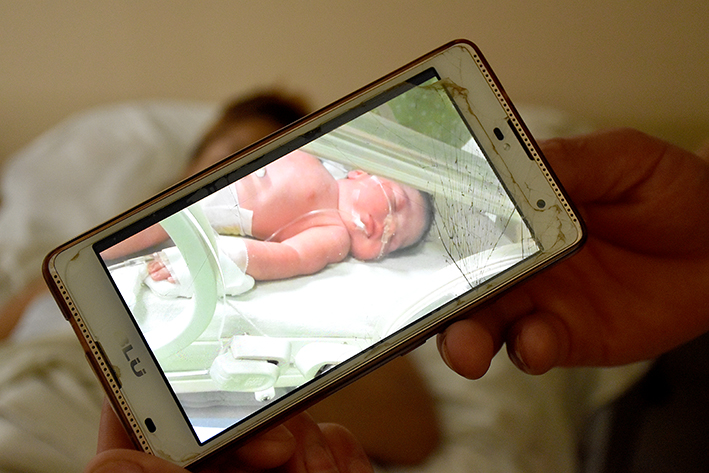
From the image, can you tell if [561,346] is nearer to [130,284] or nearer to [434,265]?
[434,265]

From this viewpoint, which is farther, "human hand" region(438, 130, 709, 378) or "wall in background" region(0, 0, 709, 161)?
"wall in background" region(0, 0, 709, 161)

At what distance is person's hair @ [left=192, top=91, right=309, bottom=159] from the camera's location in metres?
0.85

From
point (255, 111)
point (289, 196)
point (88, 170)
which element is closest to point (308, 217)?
point (289, 196)

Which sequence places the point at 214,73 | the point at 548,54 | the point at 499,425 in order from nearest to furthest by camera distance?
the point at 499,425 < the point at 548,54 < the point at 214,73

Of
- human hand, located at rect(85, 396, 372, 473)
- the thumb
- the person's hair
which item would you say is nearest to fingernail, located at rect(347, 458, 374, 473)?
human hand, located at rect(85, 396, 372, 473)

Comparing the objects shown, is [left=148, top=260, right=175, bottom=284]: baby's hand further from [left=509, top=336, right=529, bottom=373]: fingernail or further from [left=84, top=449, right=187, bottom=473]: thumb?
[left=509, top=336, right=529, bottom=373]: fingernail


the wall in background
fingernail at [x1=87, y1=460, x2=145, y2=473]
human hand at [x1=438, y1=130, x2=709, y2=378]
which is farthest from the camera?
the wall in background

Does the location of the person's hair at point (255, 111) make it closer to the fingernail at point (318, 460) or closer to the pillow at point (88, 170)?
the pillow at point (88, 170)

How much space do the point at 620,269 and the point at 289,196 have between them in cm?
32

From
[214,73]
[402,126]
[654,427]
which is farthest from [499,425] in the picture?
[214,73]

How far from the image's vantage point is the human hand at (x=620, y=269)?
0.40 metres

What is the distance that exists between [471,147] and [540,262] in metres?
0.09

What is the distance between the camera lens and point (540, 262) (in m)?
0.35

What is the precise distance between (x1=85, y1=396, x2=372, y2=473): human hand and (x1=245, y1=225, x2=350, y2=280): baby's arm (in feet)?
0.37
